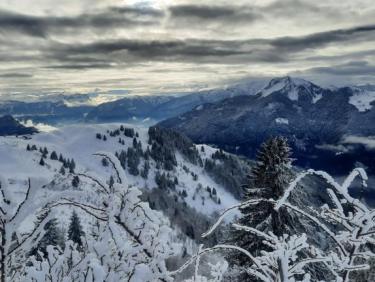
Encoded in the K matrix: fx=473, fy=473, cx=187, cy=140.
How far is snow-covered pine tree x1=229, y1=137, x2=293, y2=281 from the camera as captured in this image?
23.3 m

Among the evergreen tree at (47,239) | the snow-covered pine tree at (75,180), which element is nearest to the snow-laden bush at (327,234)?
the snow-covered pine tree at (75,180)

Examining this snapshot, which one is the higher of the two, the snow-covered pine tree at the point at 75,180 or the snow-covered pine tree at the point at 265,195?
the snow-covered pine tree at the point at 75,180

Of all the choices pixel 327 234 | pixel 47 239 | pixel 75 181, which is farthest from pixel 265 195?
pixel 47 239

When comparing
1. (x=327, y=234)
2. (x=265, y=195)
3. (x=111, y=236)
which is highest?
(x=327, y=234)

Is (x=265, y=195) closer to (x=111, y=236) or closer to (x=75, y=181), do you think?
(x=111, y=236)

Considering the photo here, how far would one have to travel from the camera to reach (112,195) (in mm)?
3361

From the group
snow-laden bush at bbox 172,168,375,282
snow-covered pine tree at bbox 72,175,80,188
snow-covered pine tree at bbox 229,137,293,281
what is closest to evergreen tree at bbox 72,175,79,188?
snow-covered pine tree at bbox 72,175,80,188

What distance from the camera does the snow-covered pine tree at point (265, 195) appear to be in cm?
2327

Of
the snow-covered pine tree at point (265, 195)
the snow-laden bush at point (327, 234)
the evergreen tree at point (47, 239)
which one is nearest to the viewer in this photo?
the snow-laden bush at point (327, 234)

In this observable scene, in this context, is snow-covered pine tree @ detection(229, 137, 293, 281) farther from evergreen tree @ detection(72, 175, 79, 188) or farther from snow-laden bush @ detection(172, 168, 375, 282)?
evergreen tree @ detection(72, 175, 79, 188)

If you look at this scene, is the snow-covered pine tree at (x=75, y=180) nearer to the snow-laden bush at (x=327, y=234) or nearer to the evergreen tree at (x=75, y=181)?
the evergreen tree at (x=75, y=181)

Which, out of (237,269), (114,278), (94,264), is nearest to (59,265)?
(114,278)

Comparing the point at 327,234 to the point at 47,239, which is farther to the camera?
the point at 47,239

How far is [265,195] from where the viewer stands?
24016 millimetres
